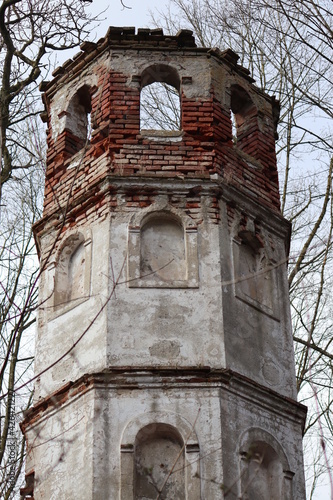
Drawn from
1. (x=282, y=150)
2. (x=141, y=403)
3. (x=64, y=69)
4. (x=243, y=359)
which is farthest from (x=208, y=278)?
(x=282, y=150)

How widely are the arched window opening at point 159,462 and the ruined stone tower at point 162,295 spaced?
0.02m

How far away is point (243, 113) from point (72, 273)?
11.7 ft

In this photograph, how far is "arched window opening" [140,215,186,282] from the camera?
37.6ft

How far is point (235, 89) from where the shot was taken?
13570 millimetres

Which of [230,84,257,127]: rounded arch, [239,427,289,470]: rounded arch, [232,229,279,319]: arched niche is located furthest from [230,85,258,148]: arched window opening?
[239,427,289,470]: rounded arch

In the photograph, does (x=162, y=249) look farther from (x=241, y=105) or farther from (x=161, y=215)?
(x=241, y=105)

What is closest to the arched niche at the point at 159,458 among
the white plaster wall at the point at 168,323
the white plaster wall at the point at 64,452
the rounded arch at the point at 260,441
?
the white plaster wall at the point at 64,452

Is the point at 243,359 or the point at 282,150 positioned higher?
the point at 282,150

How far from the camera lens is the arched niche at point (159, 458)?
32.7ft

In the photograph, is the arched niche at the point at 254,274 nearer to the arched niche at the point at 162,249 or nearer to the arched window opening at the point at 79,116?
the arched niche at the point at 162,249

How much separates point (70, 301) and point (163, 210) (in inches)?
60.3

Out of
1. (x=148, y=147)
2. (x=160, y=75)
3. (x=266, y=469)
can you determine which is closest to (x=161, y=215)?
(x=148, y=147)

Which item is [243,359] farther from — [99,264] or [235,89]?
[235,89]

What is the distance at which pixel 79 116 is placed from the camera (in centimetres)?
1366
